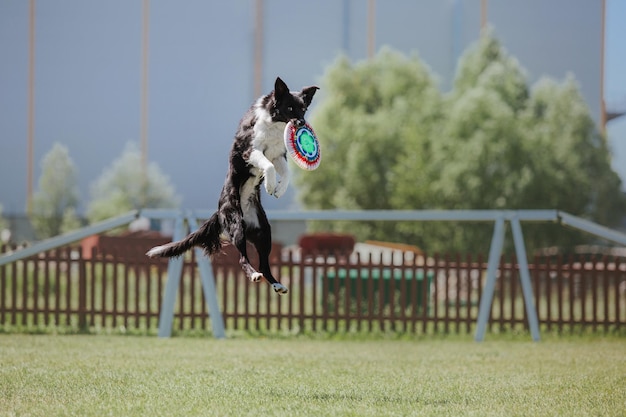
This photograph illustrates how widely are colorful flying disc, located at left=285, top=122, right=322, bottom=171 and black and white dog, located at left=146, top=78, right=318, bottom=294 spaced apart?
0.26ft

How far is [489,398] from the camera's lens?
635 cm

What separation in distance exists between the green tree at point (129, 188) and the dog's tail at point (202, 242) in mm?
22599

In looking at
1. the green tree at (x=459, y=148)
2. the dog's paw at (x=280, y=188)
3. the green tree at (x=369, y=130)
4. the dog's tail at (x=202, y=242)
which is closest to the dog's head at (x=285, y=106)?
the dog's paw at (x=280, y=188)

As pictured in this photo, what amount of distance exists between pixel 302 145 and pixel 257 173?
0.47 m

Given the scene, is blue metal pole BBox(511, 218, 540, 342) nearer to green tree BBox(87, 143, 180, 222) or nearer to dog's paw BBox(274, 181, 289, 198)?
dog's paw BBox(274, 181, 289, 198)

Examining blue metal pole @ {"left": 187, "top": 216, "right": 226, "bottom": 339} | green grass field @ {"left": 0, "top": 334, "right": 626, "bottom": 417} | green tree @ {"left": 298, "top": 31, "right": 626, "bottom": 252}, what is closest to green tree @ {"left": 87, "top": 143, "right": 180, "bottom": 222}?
green tree @ {"left": 298, "top": 31, "right": 626, "bottom": 252}

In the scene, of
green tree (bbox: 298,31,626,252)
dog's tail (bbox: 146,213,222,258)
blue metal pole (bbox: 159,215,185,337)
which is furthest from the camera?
green tree (bbox: 298,31,626,252)

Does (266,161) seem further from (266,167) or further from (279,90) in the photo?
(279,90)

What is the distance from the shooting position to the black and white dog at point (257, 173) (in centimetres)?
559

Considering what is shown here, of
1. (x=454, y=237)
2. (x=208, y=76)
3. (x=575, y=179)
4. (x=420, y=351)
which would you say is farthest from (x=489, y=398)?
(x=208, y=76)

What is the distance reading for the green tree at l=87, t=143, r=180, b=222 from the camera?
28312 mm

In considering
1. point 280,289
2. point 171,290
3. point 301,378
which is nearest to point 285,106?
point 280,289

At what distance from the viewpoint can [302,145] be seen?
5516mm

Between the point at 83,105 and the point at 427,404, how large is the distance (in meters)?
25.0
